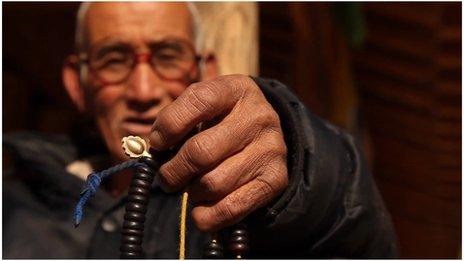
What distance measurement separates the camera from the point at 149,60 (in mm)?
1530

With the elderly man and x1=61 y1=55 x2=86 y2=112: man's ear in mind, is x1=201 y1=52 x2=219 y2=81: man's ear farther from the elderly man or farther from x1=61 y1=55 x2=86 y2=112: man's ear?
x1=61 y1=55 x2=86 y2=112: man's ear

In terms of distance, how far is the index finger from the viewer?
873 millimetres

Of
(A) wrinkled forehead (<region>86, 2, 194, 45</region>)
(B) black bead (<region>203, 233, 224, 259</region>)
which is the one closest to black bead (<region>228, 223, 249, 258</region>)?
(B) black bead (<region>203, 233, 224, 259</region>)

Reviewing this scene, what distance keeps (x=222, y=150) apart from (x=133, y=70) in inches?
26.4

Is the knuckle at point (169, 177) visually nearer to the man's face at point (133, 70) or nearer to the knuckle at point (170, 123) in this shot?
the knuckle at point (170, 123)

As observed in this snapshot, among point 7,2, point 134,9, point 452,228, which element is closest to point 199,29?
point 134,9

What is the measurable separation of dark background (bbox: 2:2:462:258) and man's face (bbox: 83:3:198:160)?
1.11 metres

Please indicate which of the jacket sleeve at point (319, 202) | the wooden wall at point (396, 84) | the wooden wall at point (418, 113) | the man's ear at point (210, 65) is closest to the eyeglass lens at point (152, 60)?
the man's ear at point (210, 65)

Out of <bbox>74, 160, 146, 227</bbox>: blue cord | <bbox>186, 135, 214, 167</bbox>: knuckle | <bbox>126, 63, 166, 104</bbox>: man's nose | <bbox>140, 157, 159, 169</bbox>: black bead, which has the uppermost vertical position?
<bbox>186, 135, 214, 167</bbox>: knuckle

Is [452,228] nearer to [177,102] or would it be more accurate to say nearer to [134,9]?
[134,9]

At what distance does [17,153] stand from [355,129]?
4.61ft

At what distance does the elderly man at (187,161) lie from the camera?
0.90m

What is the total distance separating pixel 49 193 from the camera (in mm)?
1656

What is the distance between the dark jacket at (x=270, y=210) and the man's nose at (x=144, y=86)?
0.17 m
